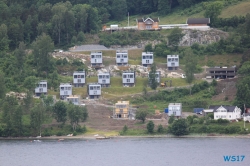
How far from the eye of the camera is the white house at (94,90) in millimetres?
136625

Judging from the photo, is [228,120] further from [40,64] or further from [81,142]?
[40,64]

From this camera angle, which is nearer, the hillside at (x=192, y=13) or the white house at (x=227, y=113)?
the white house at (x=227, y=113)

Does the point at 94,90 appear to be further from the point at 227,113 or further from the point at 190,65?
the point at 227,113

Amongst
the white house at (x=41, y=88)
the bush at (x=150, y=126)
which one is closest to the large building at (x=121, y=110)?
the bush at (x=150, y=126)

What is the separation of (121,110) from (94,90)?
656 cm

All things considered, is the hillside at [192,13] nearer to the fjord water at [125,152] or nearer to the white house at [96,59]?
the white house at [96,59]

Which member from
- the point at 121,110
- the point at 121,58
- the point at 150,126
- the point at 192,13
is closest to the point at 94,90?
the point at 121,110

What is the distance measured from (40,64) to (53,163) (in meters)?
33.9

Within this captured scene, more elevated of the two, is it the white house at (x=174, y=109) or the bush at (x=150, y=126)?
the white house at (x=174, y=109)

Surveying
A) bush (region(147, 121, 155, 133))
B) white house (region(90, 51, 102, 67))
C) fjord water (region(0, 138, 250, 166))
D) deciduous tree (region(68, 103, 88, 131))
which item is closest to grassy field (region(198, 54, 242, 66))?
white house (region(90, 51, 102, 67))

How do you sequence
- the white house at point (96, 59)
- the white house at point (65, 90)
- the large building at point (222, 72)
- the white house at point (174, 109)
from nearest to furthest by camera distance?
the white house at point (174, 109), the white house at point (65, 90), the large building at point (222, 72), the white house at point (96, 59)

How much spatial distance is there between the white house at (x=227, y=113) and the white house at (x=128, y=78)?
596 inches

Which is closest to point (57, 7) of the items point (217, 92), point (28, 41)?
point (28, 41)

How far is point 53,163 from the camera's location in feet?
359
